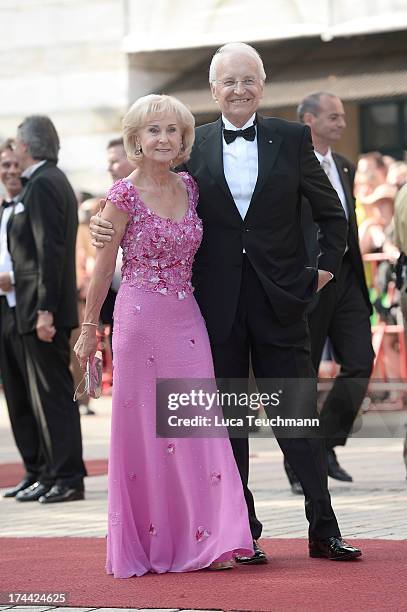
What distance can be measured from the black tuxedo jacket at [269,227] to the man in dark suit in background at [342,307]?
2695 mm

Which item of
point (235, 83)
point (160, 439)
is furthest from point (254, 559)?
point (235, 83)

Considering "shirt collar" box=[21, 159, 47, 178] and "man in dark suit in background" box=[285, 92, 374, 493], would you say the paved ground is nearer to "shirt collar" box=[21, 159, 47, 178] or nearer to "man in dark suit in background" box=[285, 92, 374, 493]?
"man in dark suit in background" box=[285, 92, 374, 493]

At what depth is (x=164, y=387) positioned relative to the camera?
20.8 ft

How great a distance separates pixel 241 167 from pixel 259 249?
0.37m

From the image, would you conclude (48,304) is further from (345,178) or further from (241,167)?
(241,167)

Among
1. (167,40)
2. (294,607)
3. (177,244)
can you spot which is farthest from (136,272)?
(167,40)

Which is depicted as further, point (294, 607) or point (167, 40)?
point (167, 40)

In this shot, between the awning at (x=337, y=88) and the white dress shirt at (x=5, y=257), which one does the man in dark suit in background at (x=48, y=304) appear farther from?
the awning at (x=337, y=88)

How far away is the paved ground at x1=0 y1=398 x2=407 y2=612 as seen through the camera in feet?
25.0

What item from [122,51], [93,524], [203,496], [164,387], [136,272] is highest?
[122,51]

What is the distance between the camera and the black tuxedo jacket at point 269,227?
634 cm

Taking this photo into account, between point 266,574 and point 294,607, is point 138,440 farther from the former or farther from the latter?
point 294,607

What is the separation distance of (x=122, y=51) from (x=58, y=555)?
14.4 meters

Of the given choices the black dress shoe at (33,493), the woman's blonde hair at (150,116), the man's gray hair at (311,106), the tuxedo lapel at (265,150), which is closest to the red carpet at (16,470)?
the black dress shoe at (33,493)
